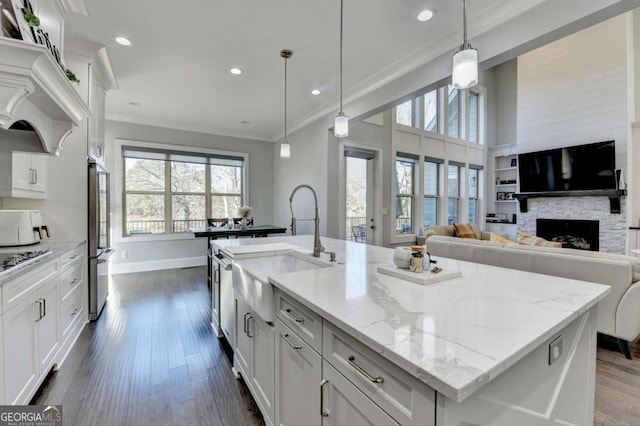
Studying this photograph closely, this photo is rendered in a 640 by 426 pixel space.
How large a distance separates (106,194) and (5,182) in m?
1.53

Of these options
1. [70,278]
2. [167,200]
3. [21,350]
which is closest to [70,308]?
[70,278]

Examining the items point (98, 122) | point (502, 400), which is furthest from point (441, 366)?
point (98, 122)

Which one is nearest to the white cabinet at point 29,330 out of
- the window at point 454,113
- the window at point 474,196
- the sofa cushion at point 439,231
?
the sofa cushion at point 439,231

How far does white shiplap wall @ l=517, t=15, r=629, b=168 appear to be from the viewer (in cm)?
476

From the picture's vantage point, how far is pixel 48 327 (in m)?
2.03

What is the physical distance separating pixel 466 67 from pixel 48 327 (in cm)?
321

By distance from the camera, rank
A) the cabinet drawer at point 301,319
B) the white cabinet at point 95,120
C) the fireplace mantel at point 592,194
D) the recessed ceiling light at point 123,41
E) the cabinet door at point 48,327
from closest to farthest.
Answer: the cabinet drawer at point 301,319 < the cabinet door at point 48,327 < the recessed ceiling light at point 123,41 < the white cabinet at point 95,120 < the fireplace mantel at point 592,194

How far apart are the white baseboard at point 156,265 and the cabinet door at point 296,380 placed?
4963 mm

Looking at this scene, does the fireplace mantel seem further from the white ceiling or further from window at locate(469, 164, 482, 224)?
the white ceiling

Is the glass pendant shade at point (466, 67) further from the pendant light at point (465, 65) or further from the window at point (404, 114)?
the window at point (404, 114)

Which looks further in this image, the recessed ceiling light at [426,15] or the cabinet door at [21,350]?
the recessed ceiling light at [426,15]

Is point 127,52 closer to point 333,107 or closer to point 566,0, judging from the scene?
point 333,107

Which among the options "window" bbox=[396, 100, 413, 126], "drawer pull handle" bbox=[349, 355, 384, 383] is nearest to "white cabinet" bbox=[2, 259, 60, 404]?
"drawer pull handle" bbox=[349, 355, 384, 383]

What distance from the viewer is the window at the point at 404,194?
596cm
